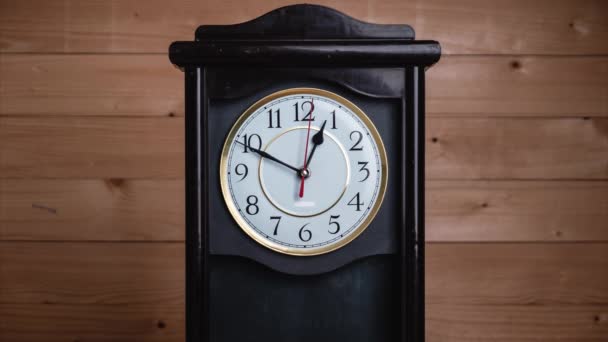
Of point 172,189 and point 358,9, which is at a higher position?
point 358,9

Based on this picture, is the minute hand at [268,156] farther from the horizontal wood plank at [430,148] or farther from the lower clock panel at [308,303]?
the horizontal wood plank at [430,148]

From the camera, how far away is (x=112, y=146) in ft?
3.57

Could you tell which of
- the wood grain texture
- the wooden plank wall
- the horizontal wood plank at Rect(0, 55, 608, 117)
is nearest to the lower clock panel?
the wooden plank wall

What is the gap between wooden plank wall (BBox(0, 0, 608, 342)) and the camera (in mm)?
1088

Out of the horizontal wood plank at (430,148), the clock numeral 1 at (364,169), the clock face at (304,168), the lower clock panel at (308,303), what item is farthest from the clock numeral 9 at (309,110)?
the horizontal wood plank at (430,148)

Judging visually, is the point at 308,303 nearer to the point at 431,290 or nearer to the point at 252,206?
the point at 252,206

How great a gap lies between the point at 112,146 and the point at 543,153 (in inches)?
38.9

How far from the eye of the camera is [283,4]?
109 centimetres

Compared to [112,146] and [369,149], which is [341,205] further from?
[112,146]

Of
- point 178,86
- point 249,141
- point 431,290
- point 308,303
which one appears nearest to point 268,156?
point 249,141

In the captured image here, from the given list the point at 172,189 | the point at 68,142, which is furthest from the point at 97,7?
the point at 172,189

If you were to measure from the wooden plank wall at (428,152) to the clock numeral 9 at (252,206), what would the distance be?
39cm

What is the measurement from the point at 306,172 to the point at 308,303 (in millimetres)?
213

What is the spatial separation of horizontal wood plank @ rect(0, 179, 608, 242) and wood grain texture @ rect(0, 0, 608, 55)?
312 millimetres
